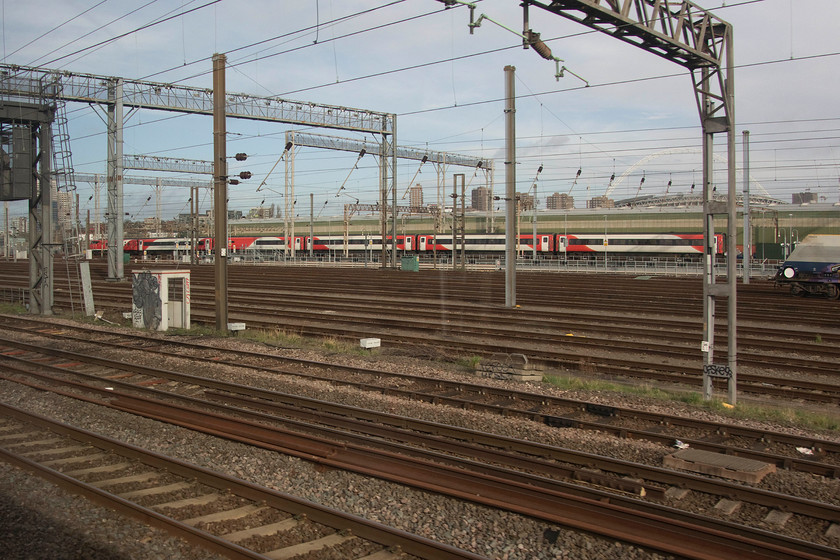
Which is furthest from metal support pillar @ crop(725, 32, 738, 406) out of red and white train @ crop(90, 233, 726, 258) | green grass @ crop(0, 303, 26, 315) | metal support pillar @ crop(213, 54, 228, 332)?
red and white train @ crop(90, 233, 726, 258)

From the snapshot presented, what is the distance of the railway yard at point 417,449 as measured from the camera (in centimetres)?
580

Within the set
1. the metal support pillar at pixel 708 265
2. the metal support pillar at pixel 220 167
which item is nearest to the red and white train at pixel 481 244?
the metal support pillar at pixel 220 167

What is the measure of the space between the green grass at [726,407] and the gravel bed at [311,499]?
56cm

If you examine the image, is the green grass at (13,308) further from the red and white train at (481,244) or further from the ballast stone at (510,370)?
the red and white train at (481,244)

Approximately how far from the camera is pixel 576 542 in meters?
5.71

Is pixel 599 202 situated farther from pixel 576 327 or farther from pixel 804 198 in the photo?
pixel 576 327

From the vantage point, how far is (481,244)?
73.8 metres

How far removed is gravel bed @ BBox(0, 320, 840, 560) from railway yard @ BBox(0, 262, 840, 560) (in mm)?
27

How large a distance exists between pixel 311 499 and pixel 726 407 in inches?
303

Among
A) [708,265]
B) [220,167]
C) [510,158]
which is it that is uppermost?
[510,158]

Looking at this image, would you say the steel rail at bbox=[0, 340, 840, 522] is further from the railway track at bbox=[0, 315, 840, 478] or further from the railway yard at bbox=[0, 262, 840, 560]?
the railway track at bbox=[0, 315, 840, 478]

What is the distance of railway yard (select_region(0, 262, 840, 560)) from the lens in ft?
19.0

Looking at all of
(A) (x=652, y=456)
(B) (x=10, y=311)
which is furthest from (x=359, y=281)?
(A) (x=652, y=456)

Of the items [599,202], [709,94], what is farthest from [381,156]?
[599,202]
